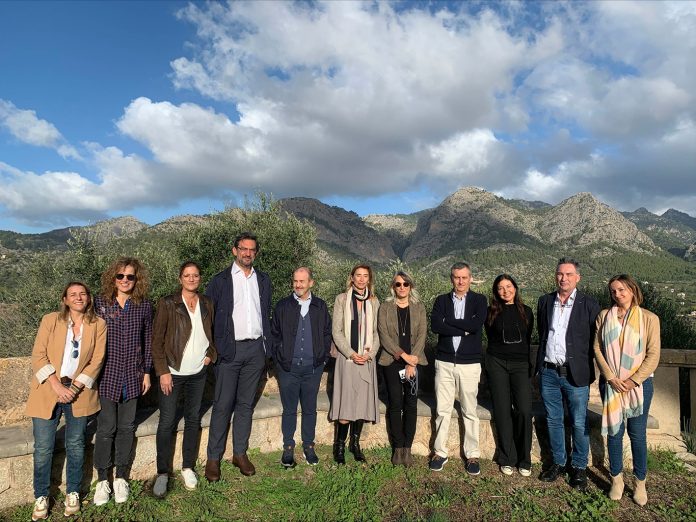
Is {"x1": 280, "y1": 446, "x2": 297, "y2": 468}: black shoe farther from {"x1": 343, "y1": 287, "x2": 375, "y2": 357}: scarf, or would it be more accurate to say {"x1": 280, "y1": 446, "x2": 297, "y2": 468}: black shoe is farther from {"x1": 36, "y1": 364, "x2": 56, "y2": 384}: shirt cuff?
{"x1": 36, "y1": 364, "x2": 56, "y2": 384}: shirt cuff

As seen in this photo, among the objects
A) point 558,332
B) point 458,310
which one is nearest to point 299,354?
point 458,310

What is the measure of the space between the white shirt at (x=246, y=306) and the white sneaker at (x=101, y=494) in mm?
1688

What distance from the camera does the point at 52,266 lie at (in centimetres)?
1419

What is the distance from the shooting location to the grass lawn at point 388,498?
11.9 feet

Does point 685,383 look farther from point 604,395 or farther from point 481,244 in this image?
point 481,244

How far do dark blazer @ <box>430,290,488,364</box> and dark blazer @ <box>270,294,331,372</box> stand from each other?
4.15ft

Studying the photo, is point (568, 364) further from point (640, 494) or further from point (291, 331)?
point (291, 331)

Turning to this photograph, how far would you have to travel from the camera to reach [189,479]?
398 centimetres

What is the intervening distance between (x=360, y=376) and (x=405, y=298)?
101cm

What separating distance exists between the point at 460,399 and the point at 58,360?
3.94 meters

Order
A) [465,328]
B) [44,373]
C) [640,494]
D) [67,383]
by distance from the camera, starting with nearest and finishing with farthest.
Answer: [44,373] < [67,383] < [640,494] < [465,328]

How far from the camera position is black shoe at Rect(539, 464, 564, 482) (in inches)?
166

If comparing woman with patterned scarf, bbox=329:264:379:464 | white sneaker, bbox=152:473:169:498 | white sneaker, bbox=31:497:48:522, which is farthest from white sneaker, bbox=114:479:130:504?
woman with patterned scarf, bbox=329:264:379:464

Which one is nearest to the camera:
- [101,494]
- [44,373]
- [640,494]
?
[44,373]
